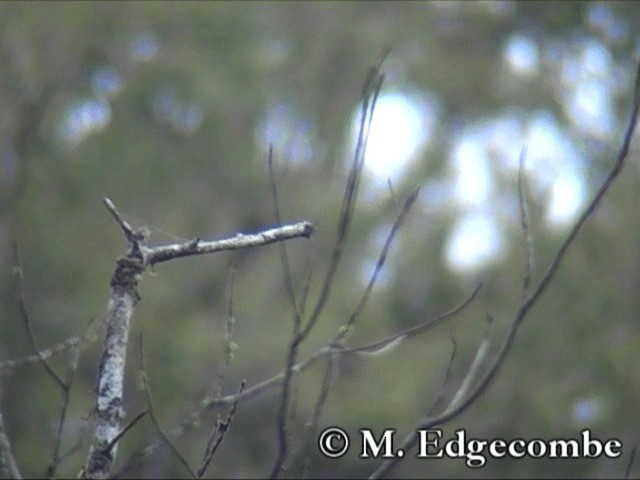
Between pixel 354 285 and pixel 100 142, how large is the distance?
1681 mm

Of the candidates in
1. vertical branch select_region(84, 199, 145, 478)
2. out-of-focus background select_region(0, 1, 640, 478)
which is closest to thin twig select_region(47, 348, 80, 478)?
vertical branch select_region(84, 199, 145, 478)

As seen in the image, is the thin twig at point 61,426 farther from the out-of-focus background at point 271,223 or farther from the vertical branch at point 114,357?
the out-of-focus background at point 271,223

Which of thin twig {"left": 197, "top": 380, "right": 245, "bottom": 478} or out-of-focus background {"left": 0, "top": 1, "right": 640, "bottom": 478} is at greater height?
out-of-focus background {"left": 0, "top": 1, "right": 640, "bottom": 478}

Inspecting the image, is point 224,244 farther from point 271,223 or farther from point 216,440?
point 271,223

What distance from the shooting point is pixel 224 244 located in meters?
1.81

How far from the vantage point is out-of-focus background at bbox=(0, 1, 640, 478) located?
5.05 metres

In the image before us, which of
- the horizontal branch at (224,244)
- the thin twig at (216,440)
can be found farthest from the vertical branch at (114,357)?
the thin twig at (216,440)

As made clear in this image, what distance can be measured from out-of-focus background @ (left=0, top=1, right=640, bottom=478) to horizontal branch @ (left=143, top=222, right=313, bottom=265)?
260cm

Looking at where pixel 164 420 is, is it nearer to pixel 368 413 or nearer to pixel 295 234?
pixel 368 413

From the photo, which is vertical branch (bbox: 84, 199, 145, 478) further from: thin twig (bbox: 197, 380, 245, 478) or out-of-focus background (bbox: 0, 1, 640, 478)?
out-of-focus background (bbox: 0, 1, 640, 478)

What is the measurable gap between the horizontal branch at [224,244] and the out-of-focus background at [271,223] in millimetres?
2599

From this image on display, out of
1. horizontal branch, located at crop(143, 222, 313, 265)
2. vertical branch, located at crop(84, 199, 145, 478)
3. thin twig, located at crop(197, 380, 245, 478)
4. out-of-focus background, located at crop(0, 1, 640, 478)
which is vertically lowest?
→ thin twig, located at crop(197, 380, 245, 478)

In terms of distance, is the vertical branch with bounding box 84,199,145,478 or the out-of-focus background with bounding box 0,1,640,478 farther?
the out-of-focus background with bounding box 0,1,640,478

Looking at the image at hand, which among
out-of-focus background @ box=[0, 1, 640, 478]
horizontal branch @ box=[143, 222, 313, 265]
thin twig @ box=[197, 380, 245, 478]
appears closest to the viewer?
thin twig @ box=[197, 380, 245, 478]
